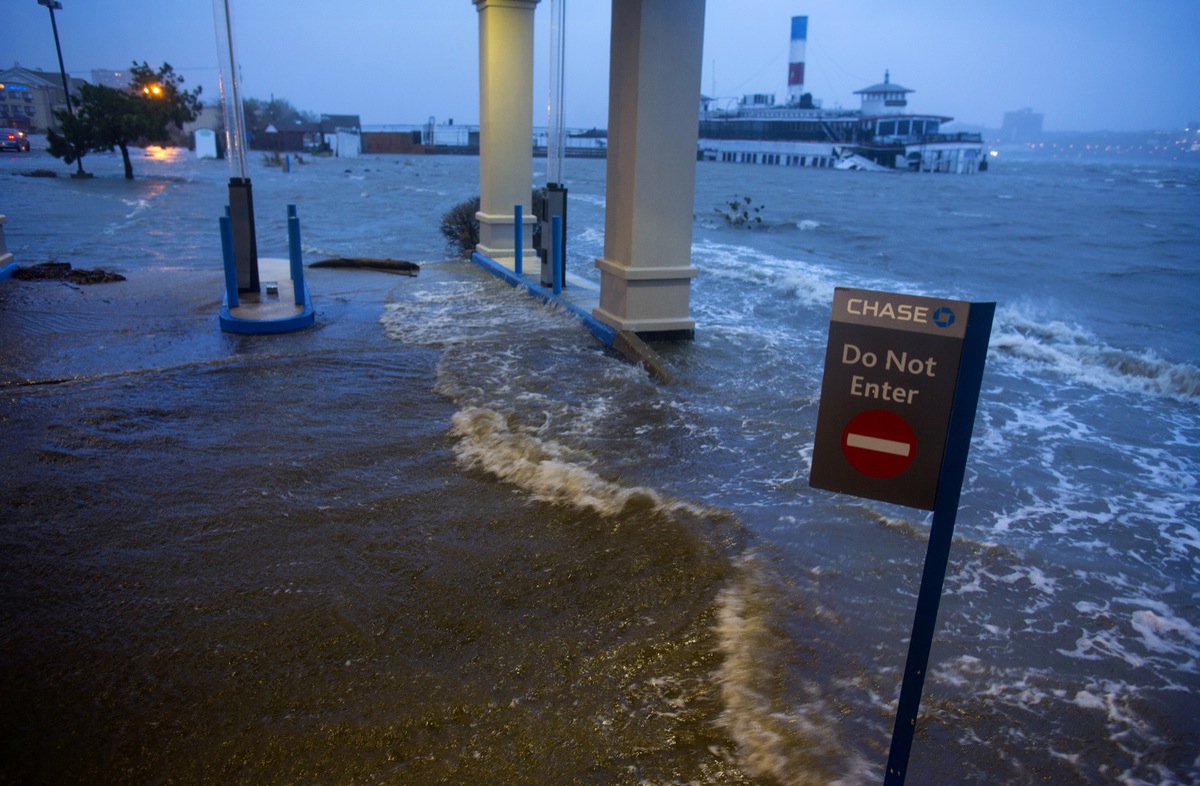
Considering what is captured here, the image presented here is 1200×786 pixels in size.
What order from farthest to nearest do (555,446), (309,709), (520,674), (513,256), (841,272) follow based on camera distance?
(841,272)
(513,256)
(555,446)
(520,674)
(309,709)

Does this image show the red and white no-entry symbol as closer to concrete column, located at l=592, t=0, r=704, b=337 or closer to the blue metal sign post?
the blue metal sign post

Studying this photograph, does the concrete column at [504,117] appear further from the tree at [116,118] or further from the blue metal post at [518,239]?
the tree at [116,118]

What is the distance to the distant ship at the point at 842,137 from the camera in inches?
3706

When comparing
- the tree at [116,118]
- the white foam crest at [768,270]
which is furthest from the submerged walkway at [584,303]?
the tree at [116,118]

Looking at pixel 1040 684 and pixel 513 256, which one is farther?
pixel 513 256

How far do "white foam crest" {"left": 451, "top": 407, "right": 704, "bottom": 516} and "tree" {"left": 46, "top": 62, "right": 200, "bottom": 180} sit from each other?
47.0 meters

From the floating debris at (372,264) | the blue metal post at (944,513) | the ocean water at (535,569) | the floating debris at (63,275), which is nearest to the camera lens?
the blue metal post at (944,513)

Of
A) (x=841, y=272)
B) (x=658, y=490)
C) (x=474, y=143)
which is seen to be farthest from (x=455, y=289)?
(x=474, y=143)

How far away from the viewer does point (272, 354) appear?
25.1 feet

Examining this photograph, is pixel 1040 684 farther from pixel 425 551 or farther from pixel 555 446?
pixel 555 446

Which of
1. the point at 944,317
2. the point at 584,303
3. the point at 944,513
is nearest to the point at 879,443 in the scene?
the point at 944,513

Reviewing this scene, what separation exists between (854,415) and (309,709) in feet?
7.24

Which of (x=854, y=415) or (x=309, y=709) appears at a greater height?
(x=854, y=415)

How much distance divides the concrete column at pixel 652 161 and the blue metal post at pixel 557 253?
1753 millimetres
